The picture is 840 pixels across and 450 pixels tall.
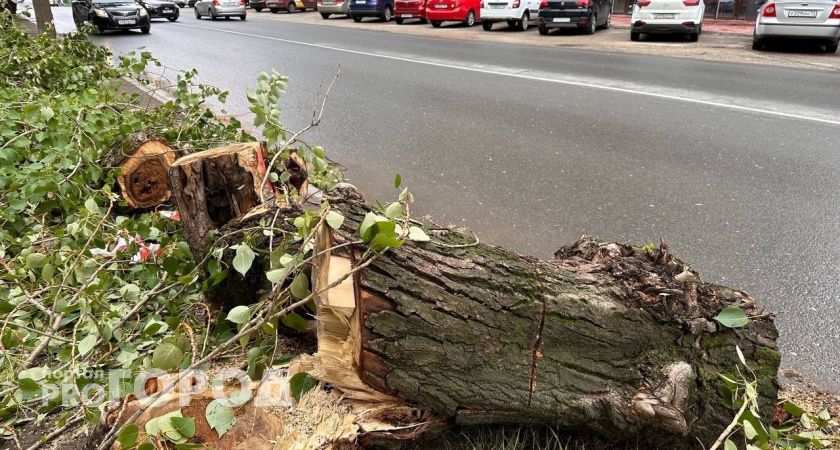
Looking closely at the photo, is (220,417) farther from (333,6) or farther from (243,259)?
(333,6)

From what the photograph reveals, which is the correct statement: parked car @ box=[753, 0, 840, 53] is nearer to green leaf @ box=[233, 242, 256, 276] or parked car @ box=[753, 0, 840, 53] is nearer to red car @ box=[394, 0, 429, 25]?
red car @ box=[394, 0, 429, 25]

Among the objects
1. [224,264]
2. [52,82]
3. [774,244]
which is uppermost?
[52,82]

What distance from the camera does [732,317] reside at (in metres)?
2.21

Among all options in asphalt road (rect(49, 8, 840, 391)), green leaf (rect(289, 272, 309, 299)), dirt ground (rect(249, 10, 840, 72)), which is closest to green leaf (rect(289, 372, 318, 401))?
green leaf (rect(289, 272, 309, 299))

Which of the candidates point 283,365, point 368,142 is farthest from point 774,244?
point 368,142

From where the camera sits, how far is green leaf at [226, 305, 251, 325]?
212 centimetres

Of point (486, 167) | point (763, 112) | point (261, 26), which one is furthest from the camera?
point (261, 26)

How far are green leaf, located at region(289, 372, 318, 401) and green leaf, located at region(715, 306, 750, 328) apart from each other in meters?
1.46

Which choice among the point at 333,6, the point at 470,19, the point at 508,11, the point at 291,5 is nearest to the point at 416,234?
the point at 508,11

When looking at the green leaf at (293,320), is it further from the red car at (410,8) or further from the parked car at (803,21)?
the red car at (410,8)

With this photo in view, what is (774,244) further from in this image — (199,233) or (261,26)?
(261,26)

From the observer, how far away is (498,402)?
213cm

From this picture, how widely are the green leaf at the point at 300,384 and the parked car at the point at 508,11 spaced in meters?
19.8

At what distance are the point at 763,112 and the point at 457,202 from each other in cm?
529
